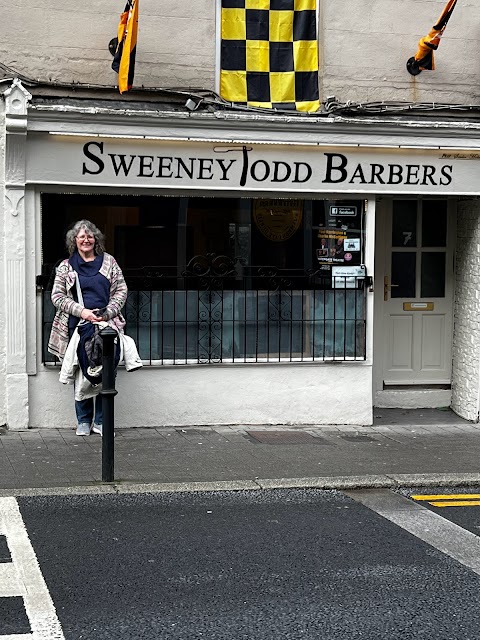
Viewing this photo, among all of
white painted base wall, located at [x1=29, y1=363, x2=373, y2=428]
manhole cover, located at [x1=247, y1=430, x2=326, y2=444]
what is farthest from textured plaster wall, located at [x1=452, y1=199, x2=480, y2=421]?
manhole cover, located at [x1=247, y1=430, x2=326, y2=444]

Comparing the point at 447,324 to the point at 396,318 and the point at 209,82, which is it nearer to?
the point at 396,318

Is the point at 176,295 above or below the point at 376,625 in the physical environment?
above

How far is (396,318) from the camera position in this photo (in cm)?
1152

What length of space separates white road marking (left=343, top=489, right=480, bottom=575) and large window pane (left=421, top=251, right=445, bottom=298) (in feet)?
13.7

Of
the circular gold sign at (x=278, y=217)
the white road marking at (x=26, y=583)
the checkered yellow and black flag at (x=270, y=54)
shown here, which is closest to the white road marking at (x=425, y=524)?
the white road marking at (x=26, y=583)

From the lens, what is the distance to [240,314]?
408 inches

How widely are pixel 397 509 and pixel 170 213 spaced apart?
4.15 metres

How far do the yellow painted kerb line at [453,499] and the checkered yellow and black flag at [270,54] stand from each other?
14.1 ft

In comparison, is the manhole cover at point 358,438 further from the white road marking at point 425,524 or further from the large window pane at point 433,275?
the large window pane at point 433,275

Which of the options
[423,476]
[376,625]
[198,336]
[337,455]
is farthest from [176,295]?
[376,625]

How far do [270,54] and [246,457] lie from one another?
4.18 metres

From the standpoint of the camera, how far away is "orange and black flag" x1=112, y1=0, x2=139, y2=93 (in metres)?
8.96

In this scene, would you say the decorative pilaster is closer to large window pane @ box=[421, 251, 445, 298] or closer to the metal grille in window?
the metal grille in window

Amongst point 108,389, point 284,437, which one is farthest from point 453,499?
point 108,389
